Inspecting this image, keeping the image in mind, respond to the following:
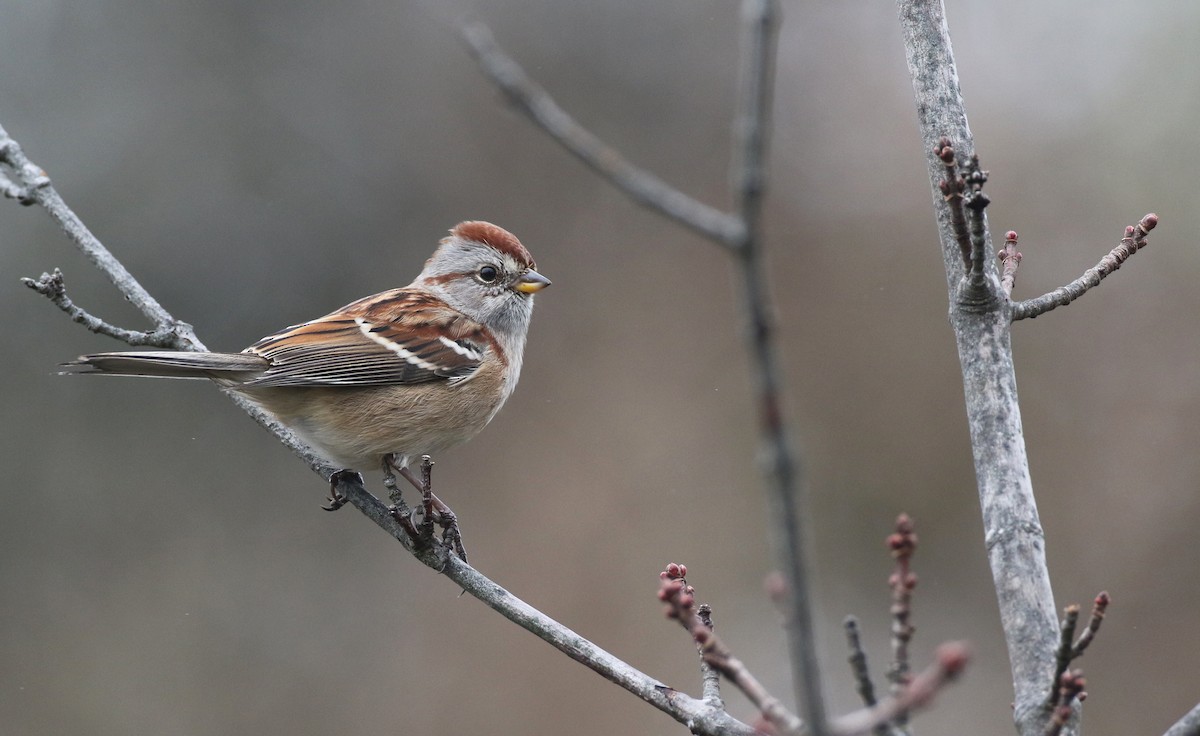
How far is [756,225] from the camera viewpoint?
130cm

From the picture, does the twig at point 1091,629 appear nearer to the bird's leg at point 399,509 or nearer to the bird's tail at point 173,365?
the bird's leg at point 399,509

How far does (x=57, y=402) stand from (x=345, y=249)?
295 cm

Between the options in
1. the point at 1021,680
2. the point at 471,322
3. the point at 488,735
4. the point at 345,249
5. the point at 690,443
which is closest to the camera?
the point at 1021,680

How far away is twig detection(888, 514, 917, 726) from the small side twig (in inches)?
123

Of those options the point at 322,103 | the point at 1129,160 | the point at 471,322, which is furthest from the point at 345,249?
the point at 1129,160

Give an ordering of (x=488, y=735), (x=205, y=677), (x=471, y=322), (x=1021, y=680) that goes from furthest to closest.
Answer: (x=205, y=677) → (x=488, y=735) → (x=471, y=322) → (x=1021, y=680)

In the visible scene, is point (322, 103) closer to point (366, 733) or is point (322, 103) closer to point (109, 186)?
point (109, 186)

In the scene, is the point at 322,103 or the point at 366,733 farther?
the point at 322,103

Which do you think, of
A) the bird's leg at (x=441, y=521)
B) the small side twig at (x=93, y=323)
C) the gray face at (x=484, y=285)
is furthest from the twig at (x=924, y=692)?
the gray face at (x=484, y=285)

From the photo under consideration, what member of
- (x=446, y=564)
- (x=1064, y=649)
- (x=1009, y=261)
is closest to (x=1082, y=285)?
(x=1009, y=261)

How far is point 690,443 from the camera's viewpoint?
9.02m

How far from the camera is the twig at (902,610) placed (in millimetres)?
1802

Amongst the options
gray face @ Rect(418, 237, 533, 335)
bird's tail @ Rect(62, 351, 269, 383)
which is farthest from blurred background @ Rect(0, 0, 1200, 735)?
bird's tail @ Rect(62, 351, 269, 383)

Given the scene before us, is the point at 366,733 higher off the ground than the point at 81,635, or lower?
lower
